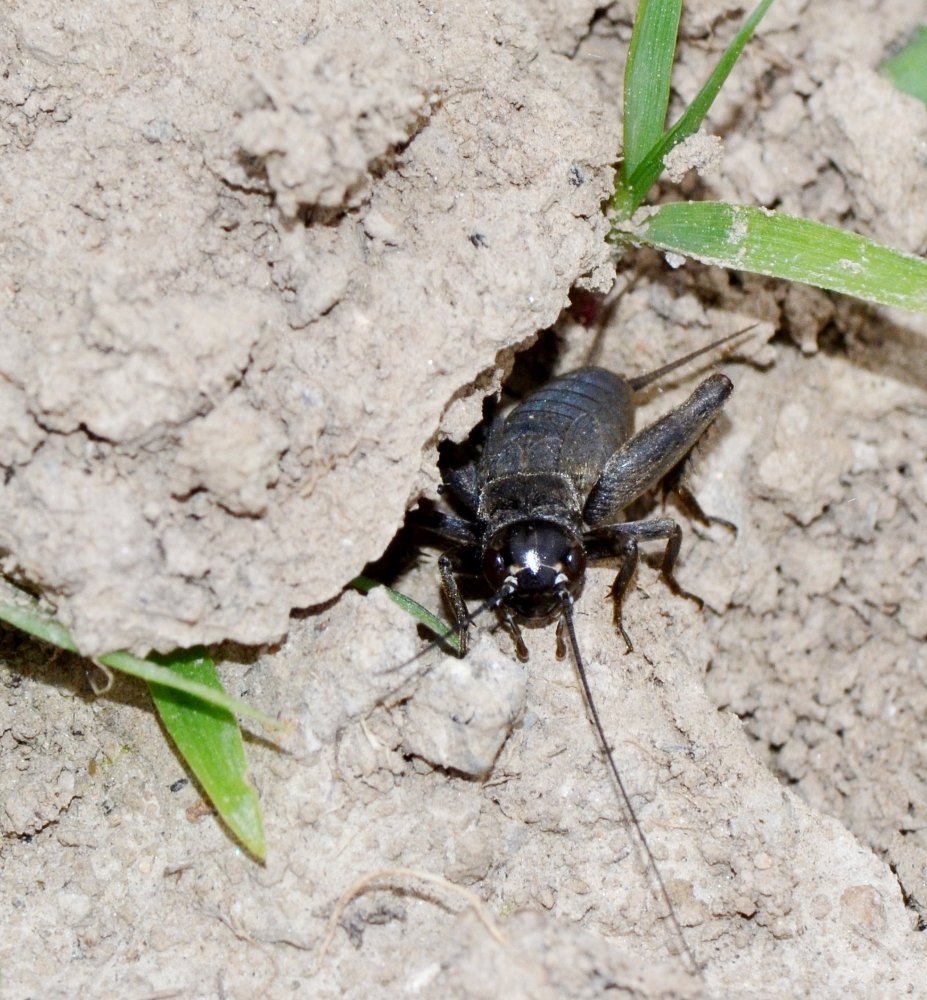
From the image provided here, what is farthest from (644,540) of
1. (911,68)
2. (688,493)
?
(911,68)

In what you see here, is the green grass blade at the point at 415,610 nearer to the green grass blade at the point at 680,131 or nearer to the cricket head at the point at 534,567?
the cricket head at the point at 534,567

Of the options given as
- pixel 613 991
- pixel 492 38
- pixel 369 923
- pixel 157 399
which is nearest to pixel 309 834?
pixel 369 923

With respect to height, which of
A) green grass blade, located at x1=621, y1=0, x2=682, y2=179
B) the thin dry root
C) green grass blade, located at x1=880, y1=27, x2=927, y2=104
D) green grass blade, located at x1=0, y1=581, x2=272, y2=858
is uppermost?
green grass blade, located at x1=880, y1=27, x2=927, y2=104

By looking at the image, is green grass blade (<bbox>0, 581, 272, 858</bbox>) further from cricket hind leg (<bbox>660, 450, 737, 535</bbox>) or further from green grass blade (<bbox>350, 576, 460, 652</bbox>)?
cricket hind leg (<bbox>660, 450, 737, 535</bbox>)

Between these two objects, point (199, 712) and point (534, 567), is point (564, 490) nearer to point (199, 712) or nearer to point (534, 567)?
point (534, 567)

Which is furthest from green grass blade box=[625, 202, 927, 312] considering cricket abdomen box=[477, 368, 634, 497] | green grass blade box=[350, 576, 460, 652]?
green grass blade box=[350, 576, 460, 652]

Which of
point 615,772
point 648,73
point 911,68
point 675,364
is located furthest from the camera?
point 911,68
